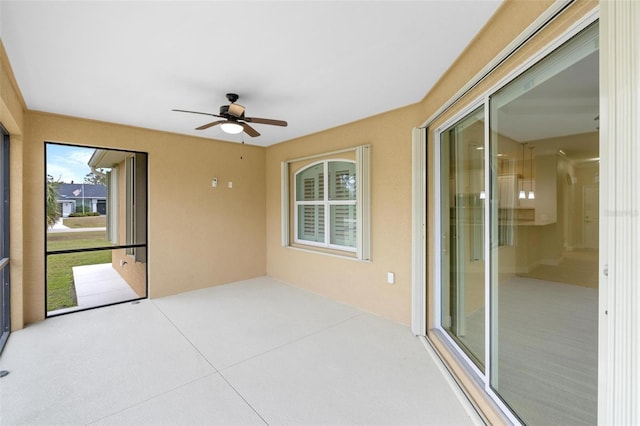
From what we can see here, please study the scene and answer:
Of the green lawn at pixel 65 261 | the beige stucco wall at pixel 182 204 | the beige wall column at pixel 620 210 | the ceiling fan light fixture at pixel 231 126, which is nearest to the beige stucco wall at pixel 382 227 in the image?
the beige stucco wall at pixel 182 204

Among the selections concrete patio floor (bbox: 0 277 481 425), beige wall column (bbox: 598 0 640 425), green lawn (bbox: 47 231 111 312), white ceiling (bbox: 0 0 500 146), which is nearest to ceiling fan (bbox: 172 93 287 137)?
white ceiling (bbox: 0 0 500 146)

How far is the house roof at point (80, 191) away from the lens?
3760mm

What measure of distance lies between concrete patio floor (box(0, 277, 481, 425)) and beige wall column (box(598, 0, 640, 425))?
119 centimetres

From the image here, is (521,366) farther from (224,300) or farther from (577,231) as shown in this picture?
(224,300)

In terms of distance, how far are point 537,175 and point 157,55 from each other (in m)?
2.76

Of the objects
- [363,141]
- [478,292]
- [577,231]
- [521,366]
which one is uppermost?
[363,141]

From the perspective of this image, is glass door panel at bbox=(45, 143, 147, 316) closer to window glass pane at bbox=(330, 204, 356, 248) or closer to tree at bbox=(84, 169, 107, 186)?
tree at bbox=(84, 169, 107, 186)

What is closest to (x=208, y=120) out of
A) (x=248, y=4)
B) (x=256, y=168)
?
(x=256, y=168)

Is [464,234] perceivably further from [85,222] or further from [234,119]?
[85,222]

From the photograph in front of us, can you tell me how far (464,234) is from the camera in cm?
260

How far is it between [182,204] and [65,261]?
1603 mm

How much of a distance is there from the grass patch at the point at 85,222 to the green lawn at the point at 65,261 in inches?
3.9

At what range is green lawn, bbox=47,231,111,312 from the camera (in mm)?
3682

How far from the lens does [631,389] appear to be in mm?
940
